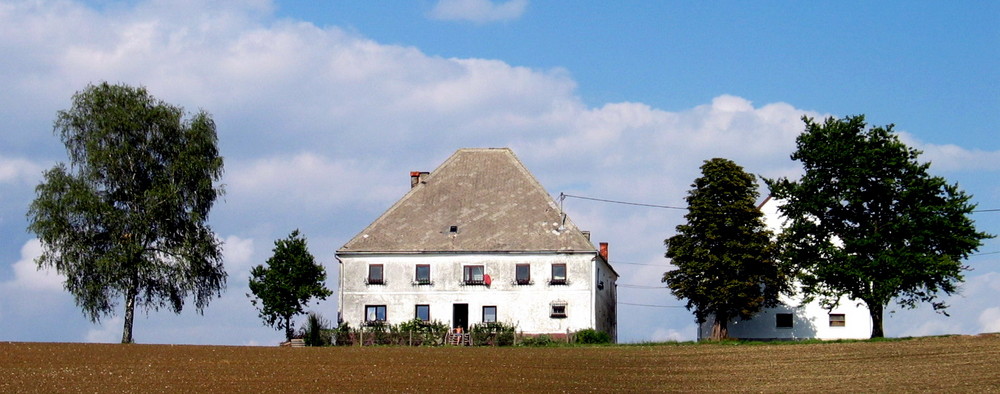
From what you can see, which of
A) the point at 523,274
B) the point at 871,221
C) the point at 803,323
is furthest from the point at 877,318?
the point at 523,274

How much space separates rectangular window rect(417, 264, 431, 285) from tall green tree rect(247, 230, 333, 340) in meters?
5.49

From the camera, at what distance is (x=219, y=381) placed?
43250mm

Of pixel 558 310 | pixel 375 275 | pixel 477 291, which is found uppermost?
pixel 375 275

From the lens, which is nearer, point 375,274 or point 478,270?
point 478,270

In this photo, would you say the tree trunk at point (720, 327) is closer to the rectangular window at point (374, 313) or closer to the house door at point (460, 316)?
the house door at point (460, 316)

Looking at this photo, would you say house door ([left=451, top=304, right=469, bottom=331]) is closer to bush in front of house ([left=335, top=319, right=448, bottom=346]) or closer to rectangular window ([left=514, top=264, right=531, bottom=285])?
bush in front of house ([left=335, top=319, right=448, bottom=346])

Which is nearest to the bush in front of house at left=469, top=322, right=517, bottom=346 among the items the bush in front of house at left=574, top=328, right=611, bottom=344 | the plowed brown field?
the bush in front of house at left=574, top=328, right=611, bottom=344

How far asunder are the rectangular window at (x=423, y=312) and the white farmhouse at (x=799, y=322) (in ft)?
56.0

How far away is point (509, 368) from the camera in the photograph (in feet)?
158

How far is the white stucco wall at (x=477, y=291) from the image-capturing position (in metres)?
69.0

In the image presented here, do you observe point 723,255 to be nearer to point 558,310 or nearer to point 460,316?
point 558,310

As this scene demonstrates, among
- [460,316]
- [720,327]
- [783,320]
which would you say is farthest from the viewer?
[783,320]

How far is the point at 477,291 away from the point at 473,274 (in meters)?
0.91

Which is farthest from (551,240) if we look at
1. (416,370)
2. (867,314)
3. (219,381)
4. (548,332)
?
(219,381)
